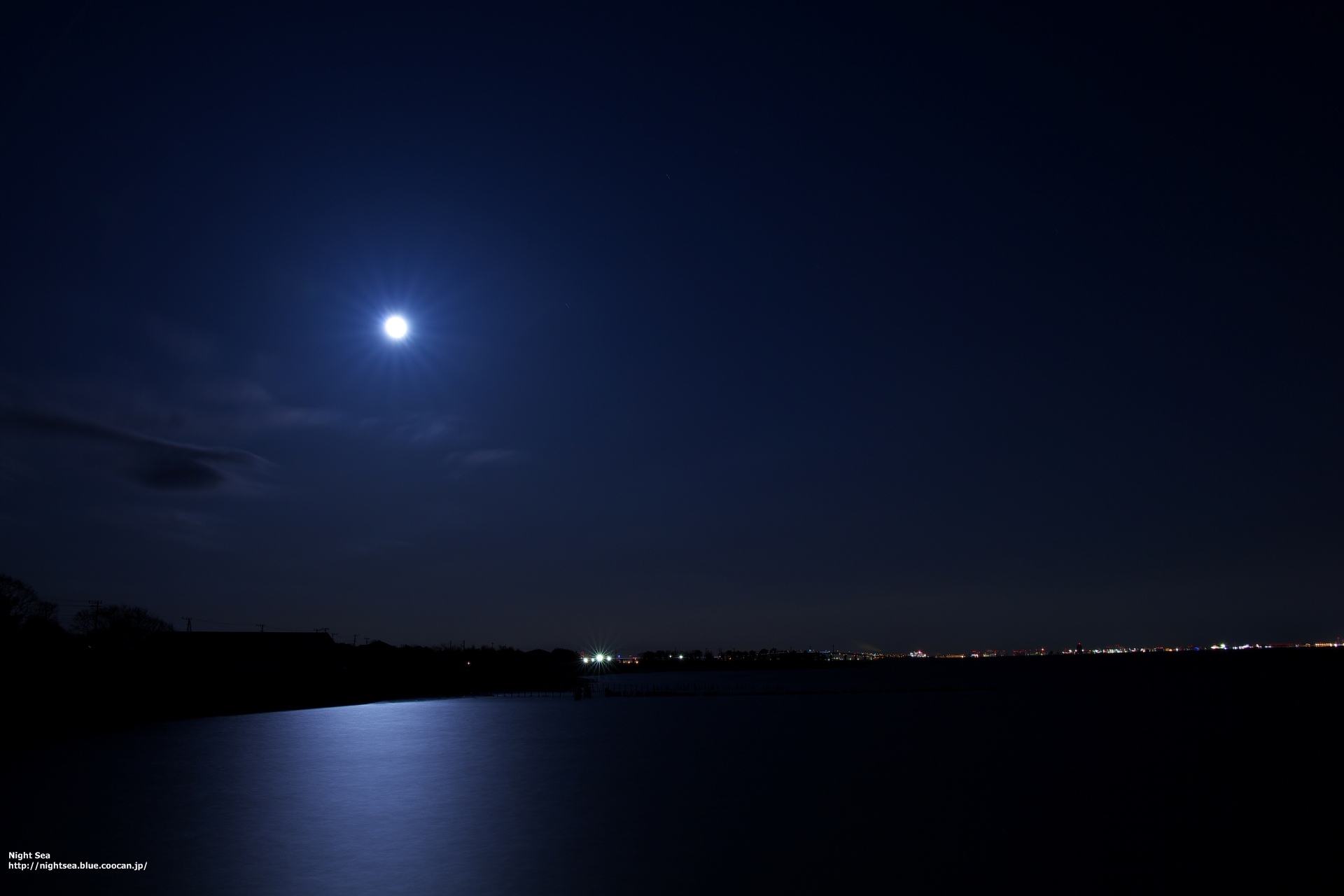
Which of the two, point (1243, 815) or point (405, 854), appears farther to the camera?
point (1243, 815)

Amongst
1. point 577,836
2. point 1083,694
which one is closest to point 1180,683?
point 1083,694

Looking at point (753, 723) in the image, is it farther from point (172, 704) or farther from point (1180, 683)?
point (1180, 683)

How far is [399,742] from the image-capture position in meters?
54.3

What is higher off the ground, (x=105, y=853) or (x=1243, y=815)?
(x=105, y=853)

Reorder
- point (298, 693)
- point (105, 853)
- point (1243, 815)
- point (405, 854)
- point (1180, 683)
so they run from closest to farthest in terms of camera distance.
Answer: point (105, 853) → point (405, 854) → point (1243, 815) → point (298, 693) → point (1180, 683)

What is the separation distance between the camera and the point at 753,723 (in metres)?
69.1

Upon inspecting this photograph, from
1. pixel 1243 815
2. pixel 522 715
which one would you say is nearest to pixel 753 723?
pixel 522 715

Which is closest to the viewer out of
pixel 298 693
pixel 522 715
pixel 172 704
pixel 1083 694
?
pixel 172 704

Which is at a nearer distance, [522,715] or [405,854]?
[405,854]

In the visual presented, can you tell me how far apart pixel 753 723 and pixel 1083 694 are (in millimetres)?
58757

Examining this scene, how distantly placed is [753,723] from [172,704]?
158ft

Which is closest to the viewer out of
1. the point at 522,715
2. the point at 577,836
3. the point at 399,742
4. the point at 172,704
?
the point at 577,836

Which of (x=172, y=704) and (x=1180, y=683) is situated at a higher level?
(x=172, y=704)

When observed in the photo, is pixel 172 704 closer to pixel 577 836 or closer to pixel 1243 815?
pixel 577 836
